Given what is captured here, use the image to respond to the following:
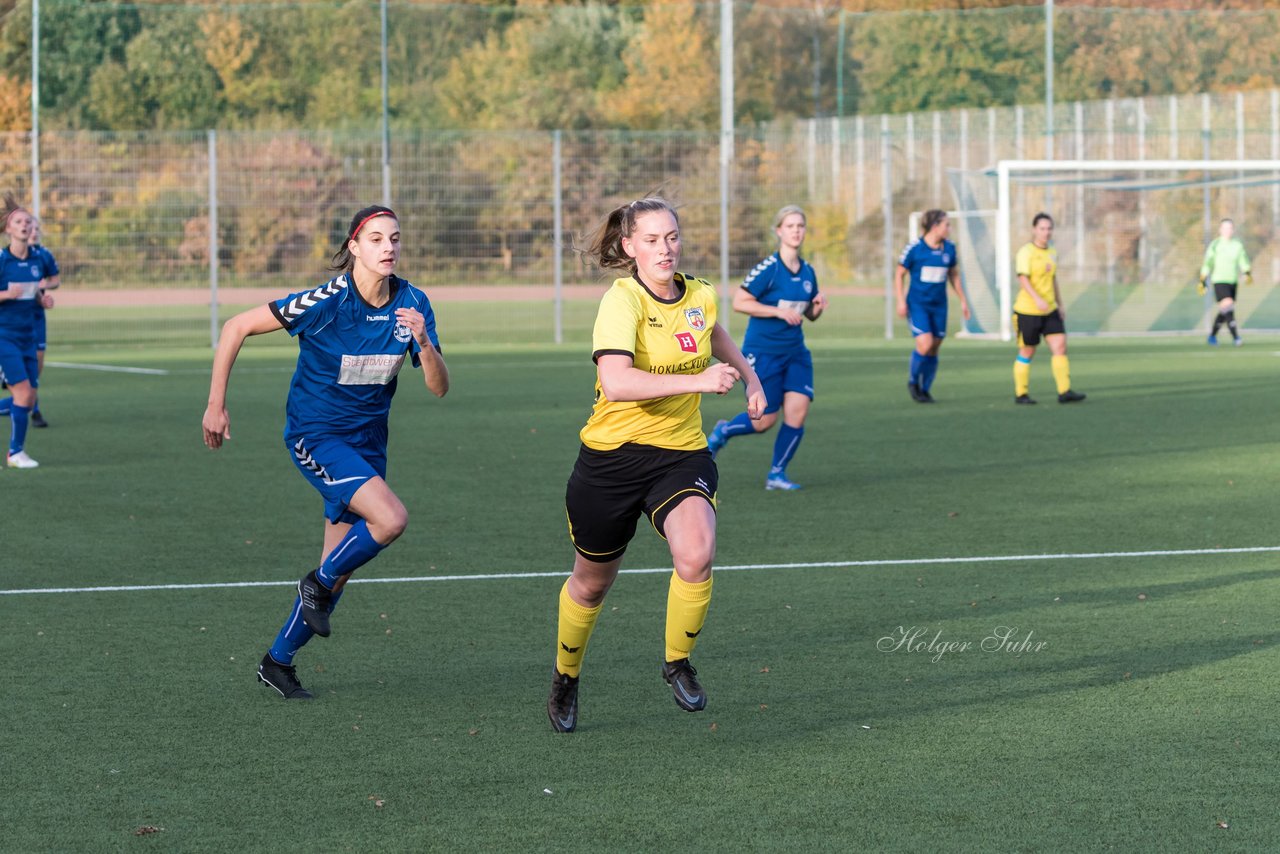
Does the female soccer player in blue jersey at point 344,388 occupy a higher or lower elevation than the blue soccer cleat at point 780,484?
higher

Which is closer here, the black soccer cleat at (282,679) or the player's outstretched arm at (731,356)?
the player's outstretched arm at (731,356)

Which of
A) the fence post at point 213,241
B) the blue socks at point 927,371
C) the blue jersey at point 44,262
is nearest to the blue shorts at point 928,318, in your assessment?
the blue socks at point 927,371

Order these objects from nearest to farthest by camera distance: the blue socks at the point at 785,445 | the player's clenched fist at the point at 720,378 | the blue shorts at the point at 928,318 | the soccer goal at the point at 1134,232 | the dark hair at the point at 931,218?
the player's clenched fist at the point at 720,378, the blue socks at the point at 785,445, the dark hair at the point at 931,218, the blue shorts at the point at 928,318, the soccer goal at the point at 1134,232

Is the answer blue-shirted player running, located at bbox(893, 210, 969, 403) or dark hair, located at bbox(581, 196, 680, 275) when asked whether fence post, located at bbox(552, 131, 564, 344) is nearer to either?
blue-shirted player running, located at bbox(893, 210, 969, 403)

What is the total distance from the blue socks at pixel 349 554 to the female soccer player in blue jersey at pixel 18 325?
777 centimetres

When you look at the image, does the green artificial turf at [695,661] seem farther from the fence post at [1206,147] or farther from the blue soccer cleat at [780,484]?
the fence post at [1206,147]

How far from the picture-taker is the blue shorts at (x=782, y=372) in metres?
11.8

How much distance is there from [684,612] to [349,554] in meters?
1.31

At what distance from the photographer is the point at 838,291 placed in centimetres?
3234

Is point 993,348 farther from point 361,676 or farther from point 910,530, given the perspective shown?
point 361,676

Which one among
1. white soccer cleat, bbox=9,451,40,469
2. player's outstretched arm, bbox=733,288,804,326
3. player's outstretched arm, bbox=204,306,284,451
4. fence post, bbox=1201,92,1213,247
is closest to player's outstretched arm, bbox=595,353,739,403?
player's outstretched arm, bbox=204,306,284,451

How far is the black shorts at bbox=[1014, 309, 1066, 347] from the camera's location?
17844mm

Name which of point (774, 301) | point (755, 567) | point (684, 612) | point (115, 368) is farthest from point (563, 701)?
point (115, 368)

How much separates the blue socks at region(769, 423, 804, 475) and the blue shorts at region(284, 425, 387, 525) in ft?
18.4
